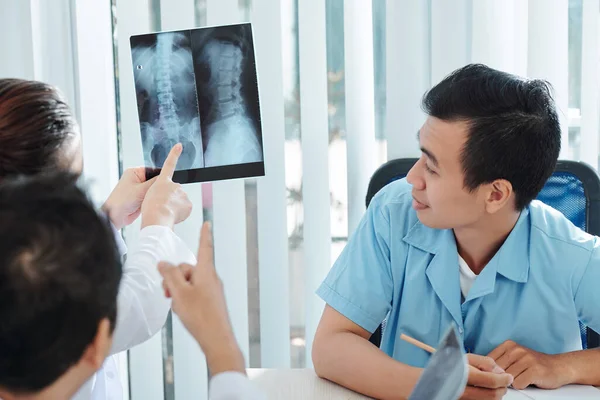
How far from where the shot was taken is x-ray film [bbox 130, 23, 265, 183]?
1388 mm

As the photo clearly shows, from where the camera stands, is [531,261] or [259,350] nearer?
[531,261]

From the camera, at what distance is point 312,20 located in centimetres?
174

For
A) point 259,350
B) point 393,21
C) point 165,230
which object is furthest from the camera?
point 259,350

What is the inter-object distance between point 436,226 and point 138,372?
1041 mm

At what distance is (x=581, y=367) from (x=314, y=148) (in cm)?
84

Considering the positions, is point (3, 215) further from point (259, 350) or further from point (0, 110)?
point (259, 350)

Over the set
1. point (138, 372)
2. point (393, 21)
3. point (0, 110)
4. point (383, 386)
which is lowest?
point (138, 372)

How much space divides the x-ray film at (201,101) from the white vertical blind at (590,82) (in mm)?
847

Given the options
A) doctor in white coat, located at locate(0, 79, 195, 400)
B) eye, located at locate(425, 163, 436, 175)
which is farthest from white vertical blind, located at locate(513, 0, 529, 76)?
doctor in white coat, located at locate(0, 79, 195, 400)

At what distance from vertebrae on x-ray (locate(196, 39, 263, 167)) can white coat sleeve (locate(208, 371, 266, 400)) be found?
682mm

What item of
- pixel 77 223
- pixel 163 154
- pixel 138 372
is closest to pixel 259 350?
pixel 138 372

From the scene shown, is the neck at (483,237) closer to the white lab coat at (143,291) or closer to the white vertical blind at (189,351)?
the white lab coat at (143,291)

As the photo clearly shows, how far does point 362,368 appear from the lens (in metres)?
1.16

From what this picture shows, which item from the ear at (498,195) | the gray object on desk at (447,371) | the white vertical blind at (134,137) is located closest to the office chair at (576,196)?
the ear at (498,195)
